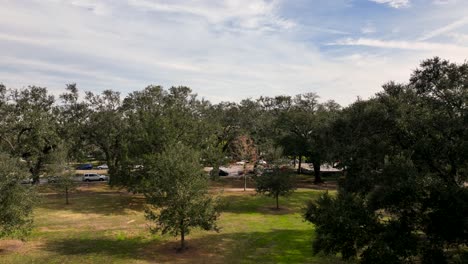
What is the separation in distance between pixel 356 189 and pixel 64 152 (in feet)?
112

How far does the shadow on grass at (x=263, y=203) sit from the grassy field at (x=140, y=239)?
0.12m

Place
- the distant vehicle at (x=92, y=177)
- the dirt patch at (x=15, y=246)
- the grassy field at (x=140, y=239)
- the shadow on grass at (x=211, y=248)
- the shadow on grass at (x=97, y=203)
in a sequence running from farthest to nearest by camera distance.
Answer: the distant vehicle at (x=92, y=177)
the shadow on grass at (x=97, y=203)
the dirt patch at (x=15, y=246)
the grassy field at (x=140, y=239)
the shadow on grass at (x=211, y=248)

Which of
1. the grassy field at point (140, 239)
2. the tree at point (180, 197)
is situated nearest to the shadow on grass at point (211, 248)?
the grassy field at point (140, 239)

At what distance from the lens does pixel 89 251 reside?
23.2m

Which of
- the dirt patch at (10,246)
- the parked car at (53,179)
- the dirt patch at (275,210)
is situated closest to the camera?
the dirt patch at (10,246)

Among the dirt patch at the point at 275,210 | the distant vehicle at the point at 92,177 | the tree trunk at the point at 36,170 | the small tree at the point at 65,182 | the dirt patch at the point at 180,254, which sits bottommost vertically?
the dirt patch at the point at 180,254

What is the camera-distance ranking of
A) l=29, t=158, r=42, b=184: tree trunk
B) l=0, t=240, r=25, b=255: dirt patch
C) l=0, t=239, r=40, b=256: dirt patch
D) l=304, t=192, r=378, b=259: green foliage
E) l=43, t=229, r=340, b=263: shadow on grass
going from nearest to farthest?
l=304, t=192, r=378, b=259: green foliage < l=43, t=229, r=340, b=263: shadow on grass < l=0, t=239, r=40, b=256: dirt patch < l=0, t=240, r=25, b=255: dirt patch < l=29, t=158, r=42, b=184: tree trunk

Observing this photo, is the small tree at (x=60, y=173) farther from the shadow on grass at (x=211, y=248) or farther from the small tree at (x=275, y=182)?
the small tree at (x=275, y=182)

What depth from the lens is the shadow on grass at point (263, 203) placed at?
124ft

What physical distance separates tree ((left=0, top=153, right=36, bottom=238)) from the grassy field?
1.68 meters

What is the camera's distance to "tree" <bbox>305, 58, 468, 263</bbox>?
50.0 ft

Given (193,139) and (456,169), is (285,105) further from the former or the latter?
(456,169)

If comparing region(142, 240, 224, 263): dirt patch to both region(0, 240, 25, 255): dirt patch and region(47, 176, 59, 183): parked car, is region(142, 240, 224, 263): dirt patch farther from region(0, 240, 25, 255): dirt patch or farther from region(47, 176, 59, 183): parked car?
region(47, 176, 59, 183): parked car

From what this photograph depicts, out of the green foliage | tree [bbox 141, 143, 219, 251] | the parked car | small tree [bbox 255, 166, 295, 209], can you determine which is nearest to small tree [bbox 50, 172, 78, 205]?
the parked car
